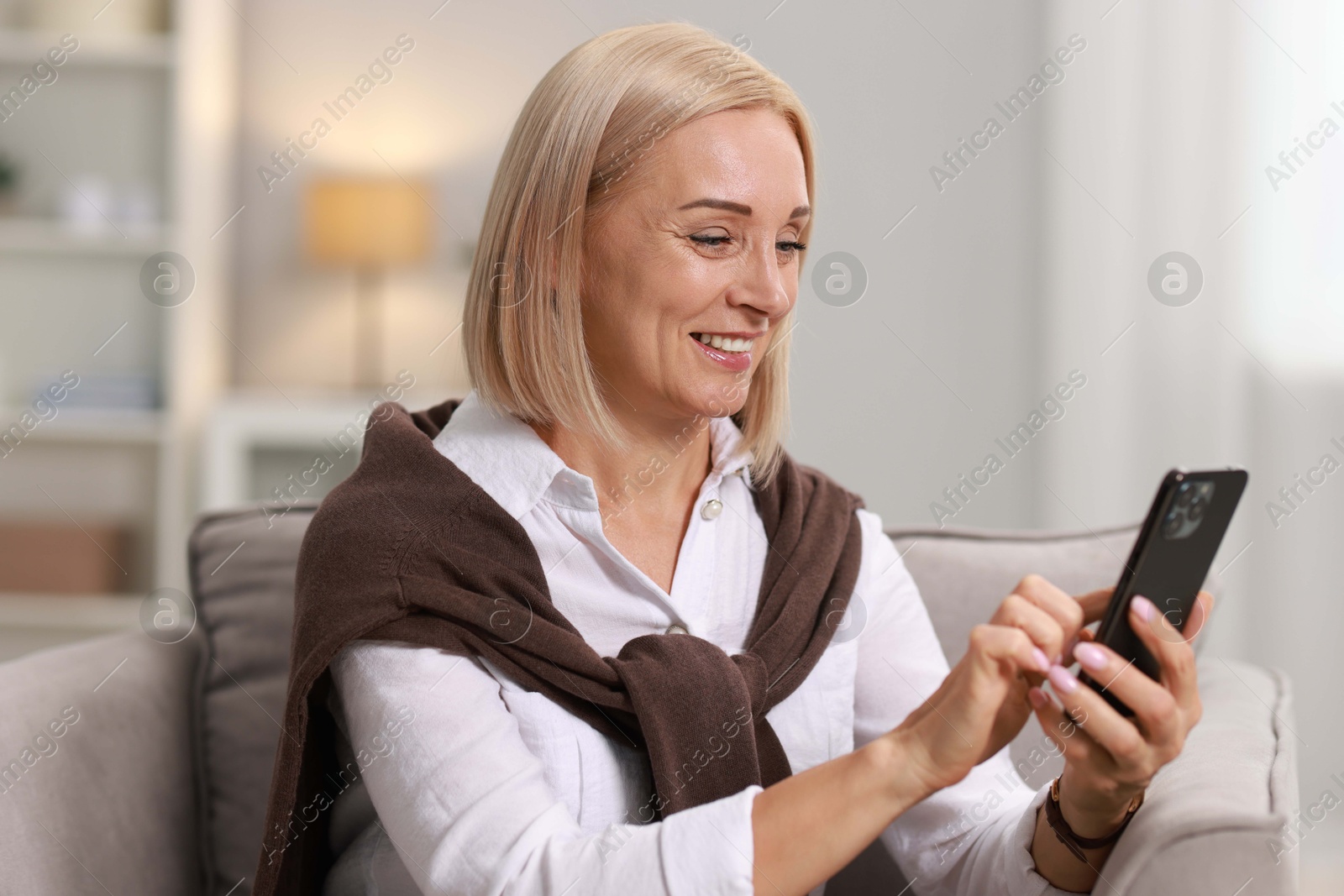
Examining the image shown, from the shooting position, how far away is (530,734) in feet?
3.37

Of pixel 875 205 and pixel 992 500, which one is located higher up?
pixel 875 205

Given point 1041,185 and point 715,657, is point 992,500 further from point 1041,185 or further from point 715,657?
point 715,657

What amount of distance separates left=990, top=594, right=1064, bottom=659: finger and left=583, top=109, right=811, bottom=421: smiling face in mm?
395

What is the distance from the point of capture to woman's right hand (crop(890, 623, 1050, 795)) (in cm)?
78

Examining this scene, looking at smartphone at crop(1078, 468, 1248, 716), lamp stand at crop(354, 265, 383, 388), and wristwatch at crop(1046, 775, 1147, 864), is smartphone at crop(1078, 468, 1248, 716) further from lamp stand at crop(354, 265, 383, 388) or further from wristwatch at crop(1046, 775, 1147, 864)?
lamp stand at crop(354, 265, 383, 388)

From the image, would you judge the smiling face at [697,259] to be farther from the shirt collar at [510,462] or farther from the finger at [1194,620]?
the finger at [1194,620]

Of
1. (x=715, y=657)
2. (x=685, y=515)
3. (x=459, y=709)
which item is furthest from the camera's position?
(x=685, y=515)

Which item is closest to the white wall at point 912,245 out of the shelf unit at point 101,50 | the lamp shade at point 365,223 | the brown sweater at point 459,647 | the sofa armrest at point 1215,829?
the lamp shade at point 365,223

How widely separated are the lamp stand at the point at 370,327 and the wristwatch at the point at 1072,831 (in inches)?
118

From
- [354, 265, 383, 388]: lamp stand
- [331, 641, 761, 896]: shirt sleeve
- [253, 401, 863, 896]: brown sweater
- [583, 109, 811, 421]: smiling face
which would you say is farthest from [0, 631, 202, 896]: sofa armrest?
[354, 265, 383, 388]: lamp stand

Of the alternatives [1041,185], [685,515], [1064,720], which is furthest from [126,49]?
[1064,720]

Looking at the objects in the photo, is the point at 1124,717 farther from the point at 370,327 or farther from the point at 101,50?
the point at 101,50

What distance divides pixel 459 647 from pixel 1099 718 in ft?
1.73

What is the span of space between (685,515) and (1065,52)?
210cm
